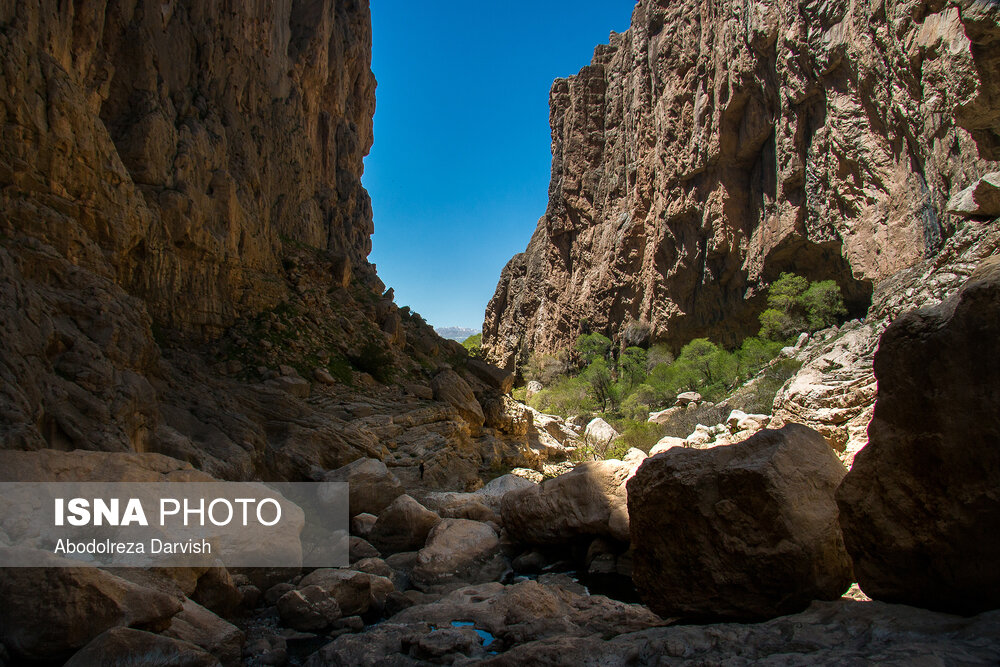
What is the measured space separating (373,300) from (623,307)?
34.9 m

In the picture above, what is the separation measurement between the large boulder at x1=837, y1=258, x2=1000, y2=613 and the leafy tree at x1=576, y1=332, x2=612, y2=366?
51136 millimetres

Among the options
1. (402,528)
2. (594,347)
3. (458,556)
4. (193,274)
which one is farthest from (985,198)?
(594,347)

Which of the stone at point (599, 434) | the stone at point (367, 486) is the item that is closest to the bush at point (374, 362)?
the stone at point (367, 486)

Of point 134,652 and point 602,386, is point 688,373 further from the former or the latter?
point 134,652

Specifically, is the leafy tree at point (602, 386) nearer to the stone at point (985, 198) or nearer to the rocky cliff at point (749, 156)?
the rocky cliff at point (749, 156)

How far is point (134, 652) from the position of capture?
4102mm

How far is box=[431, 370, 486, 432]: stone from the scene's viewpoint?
20188 millimetres

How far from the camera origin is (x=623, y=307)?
54.6 meters

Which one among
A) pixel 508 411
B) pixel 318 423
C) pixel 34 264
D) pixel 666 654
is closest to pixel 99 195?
pixel 34 264

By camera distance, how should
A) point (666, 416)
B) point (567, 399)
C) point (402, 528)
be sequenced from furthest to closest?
point (567, 399)
point (666, 416)
point (402, 528)

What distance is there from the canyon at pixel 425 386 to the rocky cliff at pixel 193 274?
82 millimetres

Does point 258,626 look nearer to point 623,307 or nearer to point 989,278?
point 989,278

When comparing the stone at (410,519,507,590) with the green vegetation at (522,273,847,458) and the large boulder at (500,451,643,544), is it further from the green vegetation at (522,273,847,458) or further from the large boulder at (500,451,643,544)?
the green vegetation at (522,273,847,458)

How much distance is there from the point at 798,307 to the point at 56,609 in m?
38.8
